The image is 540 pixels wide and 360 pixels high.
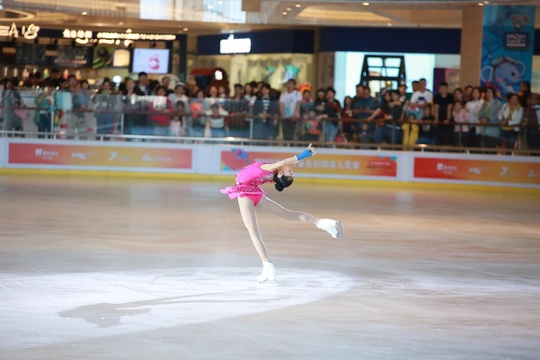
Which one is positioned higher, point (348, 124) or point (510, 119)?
point (510, 119)

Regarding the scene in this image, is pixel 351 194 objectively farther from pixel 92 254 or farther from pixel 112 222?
pixel 92 254

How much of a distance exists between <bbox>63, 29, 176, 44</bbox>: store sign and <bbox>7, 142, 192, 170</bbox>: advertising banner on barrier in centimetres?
1194

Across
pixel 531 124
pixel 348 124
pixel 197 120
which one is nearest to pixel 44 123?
pixel 197 120

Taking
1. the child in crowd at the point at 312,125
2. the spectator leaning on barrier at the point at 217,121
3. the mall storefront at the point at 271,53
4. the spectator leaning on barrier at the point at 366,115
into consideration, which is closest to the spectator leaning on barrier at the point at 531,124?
the spectator leaning on barrier at the point at 366,115

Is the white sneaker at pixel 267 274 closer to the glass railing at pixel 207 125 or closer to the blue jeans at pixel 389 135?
the glass railing at pixel 207 125

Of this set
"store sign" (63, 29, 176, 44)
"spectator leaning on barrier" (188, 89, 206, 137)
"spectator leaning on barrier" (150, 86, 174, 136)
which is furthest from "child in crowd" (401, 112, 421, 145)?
"store sign" (63, 29, 176, 44)

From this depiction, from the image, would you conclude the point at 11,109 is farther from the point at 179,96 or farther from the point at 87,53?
the point at 87,53

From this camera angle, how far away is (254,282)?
9648mm

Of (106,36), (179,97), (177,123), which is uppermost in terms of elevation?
(106,36)

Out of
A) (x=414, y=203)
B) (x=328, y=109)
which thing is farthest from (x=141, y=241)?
(x=328, y=109)

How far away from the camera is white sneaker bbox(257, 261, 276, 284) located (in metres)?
9.45

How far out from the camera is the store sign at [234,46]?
109 ft

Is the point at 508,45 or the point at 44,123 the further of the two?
the point at 508,45

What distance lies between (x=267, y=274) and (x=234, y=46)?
24770 millimetres
